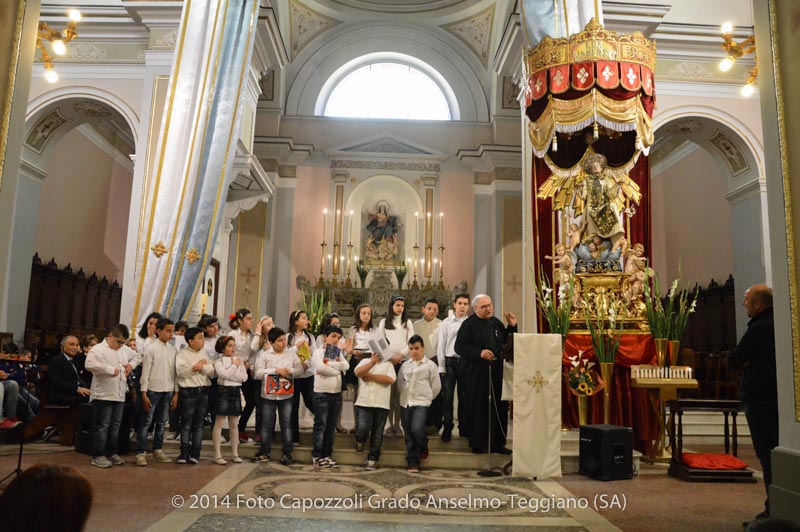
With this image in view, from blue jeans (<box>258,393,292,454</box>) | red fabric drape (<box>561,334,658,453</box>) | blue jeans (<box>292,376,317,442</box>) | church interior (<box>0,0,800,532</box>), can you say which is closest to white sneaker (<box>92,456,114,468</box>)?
church interior (<box>0,0,800,532</box>)

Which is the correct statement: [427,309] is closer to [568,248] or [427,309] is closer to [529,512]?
[568,248]

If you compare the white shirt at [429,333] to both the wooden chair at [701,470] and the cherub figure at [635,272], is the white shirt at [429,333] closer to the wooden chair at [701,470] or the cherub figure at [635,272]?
the cherub figure at [635,272]

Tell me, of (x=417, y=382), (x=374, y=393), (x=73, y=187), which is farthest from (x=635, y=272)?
(x=73, y=187)

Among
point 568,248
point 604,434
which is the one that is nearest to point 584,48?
point 568,248

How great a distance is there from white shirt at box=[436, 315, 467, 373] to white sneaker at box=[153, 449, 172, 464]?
2.70 meters

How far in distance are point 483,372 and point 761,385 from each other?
2.56 meters

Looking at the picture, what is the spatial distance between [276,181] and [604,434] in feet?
35.5

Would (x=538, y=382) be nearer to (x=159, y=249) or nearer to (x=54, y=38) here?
(x=159, y=249)

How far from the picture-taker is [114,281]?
45.6 feet

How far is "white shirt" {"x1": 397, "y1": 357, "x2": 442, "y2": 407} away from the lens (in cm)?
593

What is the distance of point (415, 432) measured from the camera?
5871mm

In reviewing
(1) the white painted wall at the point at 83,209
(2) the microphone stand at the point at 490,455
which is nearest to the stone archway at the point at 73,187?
(1) the white painted wall at the point at 83,209

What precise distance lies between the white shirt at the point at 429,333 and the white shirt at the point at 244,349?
1.76 metres

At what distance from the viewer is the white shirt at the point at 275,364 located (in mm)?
6078
